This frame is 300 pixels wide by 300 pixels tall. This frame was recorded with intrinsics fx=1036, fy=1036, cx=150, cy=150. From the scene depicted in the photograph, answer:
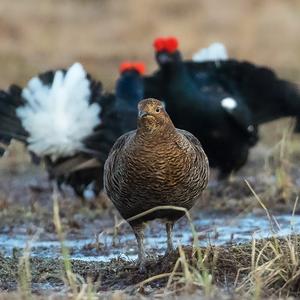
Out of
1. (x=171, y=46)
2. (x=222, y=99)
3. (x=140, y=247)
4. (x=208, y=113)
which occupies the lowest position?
(x=140, y=247)

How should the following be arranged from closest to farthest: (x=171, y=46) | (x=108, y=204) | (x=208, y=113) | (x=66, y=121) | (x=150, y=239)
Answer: (x=150, y=239)
(x=66, y=121)
(x=108, y=204)
(x=208, y=113)
(x=171, y=46)

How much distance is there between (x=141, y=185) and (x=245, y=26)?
15.4 metres

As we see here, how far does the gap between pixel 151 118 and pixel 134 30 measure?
1478 centimetres

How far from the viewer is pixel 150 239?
7184 mm

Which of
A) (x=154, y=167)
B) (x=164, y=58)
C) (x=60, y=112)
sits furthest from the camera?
(x=164, y=58)

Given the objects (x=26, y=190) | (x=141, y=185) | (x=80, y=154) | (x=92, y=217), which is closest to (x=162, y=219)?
(x=141, y=185)

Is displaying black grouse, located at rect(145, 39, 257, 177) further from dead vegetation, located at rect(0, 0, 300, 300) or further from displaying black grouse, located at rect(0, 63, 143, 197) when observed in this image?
displaying black grouse, located at rect(0, 63, 143, 197)

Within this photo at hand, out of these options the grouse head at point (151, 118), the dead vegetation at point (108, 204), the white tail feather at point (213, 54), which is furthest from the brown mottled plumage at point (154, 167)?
the white tail feather at point (213, 54)

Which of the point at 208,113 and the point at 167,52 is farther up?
the point at 167,52

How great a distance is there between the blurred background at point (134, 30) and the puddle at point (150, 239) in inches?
412

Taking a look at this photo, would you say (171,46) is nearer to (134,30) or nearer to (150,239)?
(150,239)

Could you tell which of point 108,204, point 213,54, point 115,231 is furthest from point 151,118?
point 213,54

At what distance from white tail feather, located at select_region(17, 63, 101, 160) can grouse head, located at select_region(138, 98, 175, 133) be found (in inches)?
134

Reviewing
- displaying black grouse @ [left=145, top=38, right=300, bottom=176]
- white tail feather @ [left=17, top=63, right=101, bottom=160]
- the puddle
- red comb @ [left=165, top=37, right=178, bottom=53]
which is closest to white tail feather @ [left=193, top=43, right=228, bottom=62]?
displaying black grouse @ [left=145, top=38, right=300, bottom=176]
